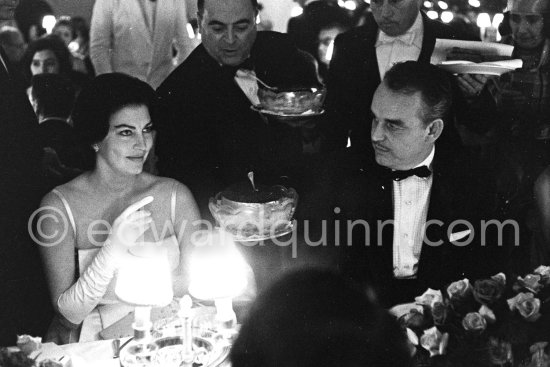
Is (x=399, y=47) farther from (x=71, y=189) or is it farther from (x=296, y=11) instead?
(x=71, y=189)

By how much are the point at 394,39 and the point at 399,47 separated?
0.13 feet

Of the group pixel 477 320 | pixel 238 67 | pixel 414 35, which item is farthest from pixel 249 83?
pixel 477 320

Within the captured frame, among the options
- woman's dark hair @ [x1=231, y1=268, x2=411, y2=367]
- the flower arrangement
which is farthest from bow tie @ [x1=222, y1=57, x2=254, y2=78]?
woman's dark hair @ [x1=231, y1=268, x2=411, y2=367]

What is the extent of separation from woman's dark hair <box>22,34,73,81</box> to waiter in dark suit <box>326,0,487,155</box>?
1091 mm

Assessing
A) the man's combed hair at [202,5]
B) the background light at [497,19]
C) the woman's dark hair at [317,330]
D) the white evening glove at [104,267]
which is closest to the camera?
the woman's dark hair at [317,330]

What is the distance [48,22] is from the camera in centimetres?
296

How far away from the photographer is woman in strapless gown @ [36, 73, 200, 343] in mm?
2947

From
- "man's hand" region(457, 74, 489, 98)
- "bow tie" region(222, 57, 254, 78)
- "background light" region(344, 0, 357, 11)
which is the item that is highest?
"background light" region(344, 0, 357, 11)

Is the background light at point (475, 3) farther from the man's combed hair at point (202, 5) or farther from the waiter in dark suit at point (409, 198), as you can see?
the man's combed hair at point (202, 5)

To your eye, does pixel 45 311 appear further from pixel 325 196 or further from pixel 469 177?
pixel 469 177

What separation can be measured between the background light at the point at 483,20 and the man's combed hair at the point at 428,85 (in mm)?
284

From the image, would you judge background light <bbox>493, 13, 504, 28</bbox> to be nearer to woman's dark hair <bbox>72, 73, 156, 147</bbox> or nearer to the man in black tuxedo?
the man in black tuxedo

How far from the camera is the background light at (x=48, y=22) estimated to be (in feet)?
9.68

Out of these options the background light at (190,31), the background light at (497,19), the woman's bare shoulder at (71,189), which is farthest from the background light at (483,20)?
the woman's bare shoulder at (71,189)
